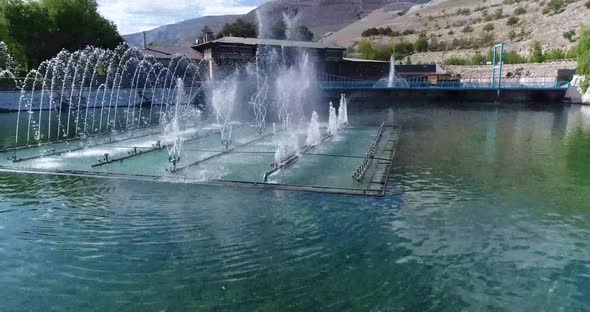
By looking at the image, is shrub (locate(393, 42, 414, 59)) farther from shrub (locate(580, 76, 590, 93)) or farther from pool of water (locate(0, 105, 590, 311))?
pool of water (locate(0, 105, 590, 311))

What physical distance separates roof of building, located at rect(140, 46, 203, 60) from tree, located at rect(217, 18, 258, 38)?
1584 cm

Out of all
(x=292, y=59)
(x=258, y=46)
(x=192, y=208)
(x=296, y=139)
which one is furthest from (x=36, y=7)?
(x=192, y=208)

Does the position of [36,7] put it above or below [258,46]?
above

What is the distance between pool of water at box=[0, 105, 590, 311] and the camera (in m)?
5.97

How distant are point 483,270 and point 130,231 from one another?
6.13 m

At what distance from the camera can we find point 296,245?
7617 mm

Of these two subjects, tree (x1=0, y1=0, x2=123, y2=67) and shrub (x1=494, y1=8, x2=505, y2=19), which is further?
shrub (x1=494, y1=8, x2=505, y2=19)

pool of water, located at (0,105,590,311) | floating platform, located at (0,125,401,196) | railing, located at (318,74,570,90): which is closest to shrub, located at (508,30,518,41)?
railing, located at (318,74,570,90)

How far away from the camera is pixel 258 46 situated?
48969mm

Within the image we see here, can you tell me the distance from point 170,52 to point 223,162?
1698 inches

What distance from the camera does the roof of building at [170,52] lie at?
51250 millimetres

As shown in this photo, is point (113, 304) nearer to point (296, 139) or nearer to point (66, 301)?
point (66, 301)

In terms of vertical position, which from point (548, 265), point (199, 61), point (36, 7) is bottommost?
point (548, 265)

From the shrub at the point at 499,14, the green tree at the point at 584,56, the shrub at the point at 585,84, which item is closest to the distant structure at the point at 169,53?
the green tree at the point at 584,56
